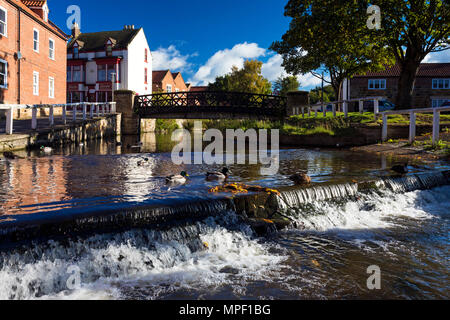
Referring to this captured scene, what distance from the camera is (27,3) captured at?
25.3m

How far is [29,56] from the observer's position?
73.8 feet

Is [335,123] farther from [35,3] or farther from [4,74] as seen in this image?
[35,3]

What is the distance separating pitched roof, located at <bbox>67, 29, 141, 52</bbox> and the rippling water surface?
36887mm

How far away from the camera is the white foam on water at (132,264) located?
3305mm

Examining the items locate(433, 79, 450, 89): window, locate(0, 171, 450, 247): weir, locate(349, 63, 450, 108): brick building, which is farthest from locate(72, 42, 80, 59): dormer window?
locate(433, 79, 450, 89): window

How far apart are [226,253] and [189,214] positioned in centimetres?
81

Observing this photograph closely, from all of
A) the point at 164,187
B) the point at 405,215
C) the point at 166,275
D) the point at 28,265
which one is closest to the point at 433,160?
the point at 405,215

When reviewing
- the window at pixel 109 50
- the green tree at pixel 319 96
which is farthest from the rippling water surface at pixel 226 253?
the green tree at pixel 319 96

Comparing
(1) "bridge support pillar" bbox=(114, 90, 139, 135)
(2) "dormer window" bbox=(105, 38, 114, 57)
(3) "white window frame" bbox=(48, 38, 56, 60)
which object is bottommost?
(1) "bridge support pillar" bbox=(114, 90, 139, 135)

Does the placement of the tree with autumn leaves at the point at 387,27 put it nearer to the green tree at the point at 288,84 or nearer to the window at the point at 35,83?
the window at the point at 35,83

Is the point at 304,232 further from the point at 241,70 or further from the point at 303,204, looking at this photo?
the point at 241,70

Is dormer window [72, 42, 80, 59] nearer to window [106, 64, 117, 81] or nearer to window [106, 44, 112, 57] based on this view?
window [106, 44, 112, 57]

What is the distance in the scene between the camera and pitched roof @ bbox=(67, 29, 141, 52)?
39669 mm

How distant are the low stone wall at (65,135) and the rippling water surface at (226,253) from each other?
20.8 feet
